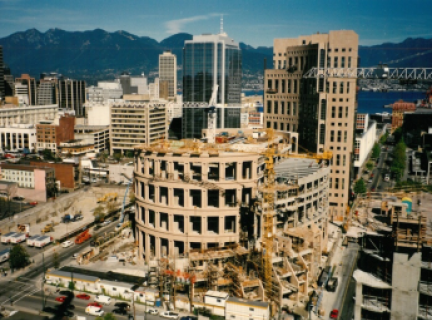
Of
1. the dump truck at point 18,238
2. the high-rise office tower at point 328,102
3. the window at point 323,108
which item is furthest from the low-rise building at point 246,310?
the window at point 323,108

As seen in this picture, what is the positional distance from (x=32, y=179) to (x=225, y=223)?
140 feet

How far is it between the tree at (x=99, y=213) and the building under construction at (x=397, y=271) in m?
46.9

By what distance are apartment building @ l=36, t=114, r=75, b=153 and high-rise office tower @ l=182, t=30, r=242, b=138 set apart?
35743 millimetres

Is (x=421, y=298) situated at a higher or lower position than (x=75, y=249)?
higher

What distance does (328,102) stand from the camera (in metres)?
61.6

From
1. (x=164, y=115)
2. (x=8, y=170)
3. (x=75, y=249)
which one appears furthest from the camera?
(x=164, y=115)

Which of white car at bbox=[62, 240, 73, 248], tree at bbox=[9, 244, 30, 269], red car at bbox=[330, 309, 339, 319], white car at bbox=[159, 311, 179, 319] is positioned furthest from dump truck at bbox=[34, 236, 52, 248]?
red car at bbox=[330, 309, 339, 319]

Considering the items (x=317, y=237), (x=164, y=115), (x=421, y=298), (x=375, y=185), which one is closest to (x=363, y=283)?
(x=421, y=298)

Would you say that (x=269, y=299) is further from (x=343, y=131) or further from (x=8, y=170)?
(x=8, y=170)

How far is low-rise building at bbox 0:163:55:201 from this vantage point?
238ft

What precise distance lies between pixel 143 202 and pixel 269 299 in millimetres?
17328

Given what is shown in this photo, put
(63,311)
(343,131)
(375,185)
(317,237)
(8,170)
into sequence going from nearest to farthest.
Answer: (63,311) → (317,237) → (343,131) → (8,170) → (375,185)

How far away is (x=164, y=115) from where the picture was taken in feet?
419

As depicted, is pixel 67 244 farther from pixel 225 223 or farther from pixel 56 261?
pixel 225 223
